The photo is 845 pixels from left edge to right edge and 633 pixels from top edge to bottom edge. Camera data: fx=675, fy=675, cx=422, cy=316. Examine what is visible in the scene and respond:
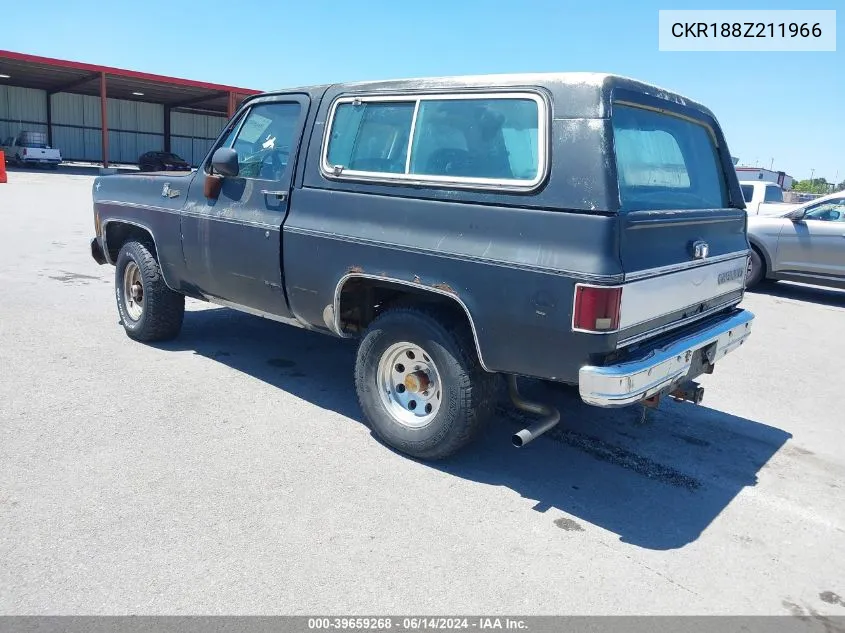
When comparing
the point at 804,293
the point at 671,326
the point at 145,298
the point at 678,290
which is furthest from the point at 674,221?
the point at 804,293

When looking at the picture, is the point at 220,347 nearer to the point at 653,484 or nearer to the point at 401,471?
the point at 401,471

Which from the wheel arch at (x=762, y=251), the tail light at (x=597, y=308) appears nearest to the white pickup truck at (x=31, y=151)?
the wheel arch at (x=762, y=251)

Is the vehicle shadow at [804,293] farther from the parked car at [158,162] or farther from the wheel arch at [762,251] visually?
the parked car at [158,162]

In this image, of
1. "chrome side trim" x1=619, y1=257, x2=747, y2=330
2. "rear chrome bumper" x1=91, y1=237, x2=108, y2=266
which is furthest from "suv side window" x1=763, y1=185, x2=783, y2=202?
"rear chrome bumper" x1=91, y1=237, x2=108, y2=266

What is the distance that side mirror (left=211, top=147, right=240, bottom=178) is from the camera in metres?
4.65

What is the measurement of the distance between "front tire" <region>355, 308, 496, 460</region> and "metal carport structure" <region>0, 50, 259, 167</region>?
1240 inches

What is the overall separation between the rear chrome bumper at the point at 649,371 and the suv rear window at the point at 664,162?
2.46 ft

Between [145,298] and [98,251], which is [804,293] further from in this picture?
[98,251]

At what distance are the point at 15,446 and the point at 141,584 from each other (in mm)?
1673

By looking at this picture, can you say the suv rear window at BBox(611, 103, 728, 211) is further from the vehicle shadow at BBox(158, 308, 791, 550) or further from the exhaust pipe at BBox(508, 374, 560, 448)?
the vehicle shadow at BBox(158, 308, 791, 550)

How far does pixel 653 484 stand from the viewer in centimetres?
388

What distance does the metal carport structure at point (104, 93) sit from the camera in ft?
104

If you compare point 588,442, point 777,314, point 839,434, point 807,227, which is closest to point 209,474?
point 588,442

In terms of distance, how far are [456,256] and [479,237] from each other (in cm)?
16
